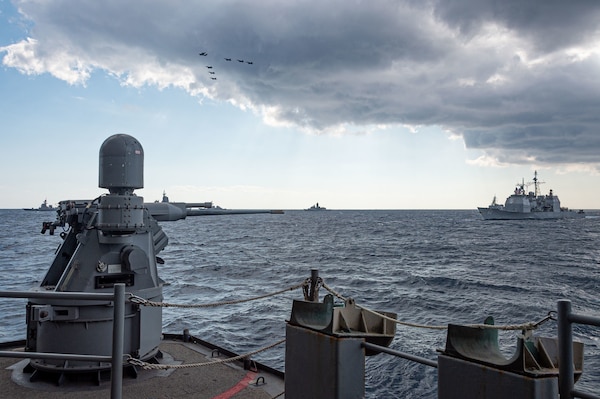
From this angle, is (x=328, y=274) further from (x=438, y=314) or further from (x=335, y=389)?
(x=335, y=389)

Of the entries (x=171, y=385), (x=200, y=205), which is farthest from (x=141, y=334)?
(x=200, y=205)

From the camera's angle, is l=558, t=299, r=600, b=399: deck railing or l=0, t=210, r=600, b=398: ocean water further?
l=0, t=210, r=600, b=398: ocean water

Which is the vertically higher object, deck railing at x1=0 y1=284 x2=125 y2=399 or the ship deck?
deck railing at x1=0 y1=284 x2=125 y2=399

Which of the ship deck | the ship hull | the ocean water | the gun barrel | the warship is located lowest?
the ocean water

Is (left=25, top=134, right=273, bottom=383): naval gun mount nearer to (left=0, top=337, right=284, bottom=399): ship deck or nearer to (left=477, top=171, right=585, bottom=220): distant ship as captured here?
(left=0, top=337, right=284, bottom=399): ship deck

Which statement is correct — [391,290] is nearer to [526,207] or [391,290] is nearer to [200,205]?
[200,205]

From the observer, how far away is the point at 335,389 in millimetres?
3605

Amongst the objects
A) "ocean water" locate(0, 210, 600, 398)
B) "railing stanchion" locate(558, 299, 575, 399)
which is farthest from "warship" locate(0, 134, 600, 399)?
"ocean water" locate(0, 210, 600, 398)

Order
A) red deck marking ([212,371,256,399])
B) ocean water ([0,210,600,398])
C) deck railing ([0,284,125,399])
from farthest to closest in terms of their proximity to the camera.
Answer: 1. ocean water ([0,210,600,398])
2. red deck marking ([212,371,256,399])
3. deck railing ([0,284,125,399])

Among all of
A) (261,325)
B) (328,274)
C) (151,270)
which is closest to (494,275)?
(328,274)

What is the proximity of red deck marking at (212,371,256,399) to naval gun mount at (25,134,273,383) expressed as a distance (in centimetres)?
162

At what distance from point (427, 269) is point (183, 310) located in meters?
19.2

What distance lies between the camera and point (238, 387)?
6637 mm

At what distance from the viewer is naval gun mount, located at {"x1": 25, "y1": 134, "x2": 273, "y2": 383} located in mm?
6926
